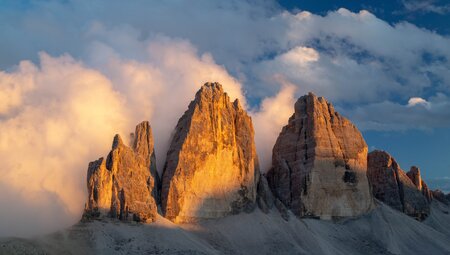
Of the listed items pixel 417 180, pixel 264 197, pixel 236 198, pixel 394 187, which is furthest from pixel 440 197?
pixel 236 198

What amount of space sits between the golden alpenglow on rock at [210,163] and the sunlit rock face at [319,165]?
393 inches

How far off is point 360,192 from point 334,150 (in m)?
9.67

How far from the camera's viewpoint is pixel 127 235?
69.9 metres

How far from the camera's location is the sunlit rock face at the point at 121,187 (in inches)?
2847

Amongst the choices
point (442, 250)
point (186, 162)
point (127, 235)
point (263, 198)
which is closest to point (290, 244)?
point (263, 198)

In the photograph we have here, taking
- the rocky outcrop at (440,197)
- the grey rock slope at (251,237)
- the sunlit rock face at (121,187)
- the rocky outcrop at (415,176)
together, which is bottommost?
the grey rock slope at (251,237)

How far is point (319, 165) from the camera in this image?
338 ft

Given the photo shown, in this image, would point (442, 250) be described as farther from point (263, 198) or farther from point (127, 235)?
point (127, 235)

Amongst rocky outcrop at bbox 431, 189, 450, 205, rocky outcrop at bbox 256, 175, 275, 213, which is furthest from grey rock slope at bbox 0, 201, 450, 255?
rocky outcrop at bbox 431, 189, 450, 205

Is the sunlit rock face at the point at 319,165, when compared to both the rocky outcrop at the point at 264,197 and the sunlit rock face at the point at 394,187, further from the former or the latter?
the sunlit rock face at the point at 394,187

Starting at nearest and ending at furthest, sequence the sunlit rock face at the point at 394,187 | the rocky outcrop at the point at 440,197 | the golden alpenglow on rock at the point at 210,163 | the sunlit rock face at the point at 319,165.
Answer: the golden alpenglow on rock at the point at 210,163
the sunlit rock face at the point at 319,165
the sunlit rock face at the point at 394,187
the rocky outcrop at the point at 440,197

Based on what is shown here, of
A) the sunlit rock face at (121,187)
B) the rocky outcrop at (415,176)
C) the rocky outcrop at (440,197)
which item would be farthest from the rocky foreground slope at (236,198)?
the rocky outcrop at (440,197)

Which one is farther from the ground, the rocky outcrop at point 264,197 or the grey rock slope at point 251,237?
the rocky outcrop at point 264,197

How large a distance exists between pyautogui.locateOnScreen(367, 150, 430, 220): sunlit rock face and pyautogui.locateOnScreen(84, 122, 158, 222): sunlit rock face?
62.7 m
